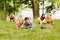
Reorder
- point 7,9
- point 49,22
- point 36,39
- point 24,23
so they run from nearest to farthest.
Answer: point 36,39
point 24,23
point 49,22
point 7,9

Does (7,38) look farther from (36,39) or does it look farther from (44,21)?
(44,21)

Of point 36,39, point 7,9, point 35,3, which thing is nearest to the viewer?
point 36,39

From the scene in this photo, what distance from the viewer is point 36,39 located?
10.3m

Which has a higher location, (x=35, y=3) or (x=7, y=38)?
(x=35, y=3)

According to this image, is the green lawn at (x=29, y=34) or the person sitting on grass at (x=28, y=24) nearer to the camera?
the green lawn at (x=29, y=34)

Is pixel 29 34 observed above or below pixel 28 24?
below

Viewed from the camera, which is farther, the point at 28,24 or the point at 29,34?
the point at 28,24

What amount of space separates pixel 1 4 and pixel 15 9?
197 cm

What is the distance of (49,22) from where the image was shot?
1650cm

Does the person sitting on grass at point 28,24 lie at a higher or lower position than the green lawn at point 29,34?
higher

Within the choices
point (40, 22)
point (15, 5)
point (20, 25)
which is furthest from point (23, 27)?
point (15, 5)

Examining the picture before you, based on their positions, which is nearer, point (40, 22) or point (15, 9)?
point (40, 22)

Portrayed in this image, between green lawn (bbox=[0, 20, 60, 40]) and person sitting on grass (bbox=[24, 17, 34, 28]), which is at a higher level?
person sitting on grass (bbox=[24, 17, 34, 28])

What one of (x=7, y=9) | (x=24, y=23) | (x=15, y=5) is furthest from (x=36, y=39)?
(x=15, y=5)
